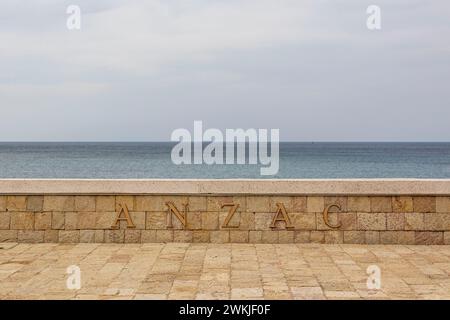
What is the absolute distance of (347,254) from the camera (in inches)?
308

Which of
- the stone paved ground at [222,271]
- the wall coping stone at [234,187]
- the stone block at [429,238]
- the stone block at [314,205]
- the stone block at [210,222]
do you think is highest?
the wall coping stone at [234,187]

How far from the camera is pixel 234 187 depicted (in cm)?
867

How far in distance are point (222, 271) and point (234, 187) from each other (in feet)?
7.29

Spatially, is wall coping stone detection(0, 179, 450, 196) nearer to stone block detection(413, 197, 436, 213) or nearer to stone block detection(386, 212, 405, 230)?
stone block detection(413, 197, 436, 213)

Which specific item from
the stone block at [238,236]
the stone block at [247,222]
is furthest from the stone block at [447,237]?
the stone block at [238,236]

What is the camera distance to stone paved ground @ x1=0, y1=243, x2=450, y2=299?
5738 mm

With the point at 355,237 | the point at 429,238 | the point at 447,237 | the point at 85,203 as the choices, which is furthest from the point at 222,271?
the point at 447,237

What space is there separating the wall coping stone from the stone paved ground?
964 mm

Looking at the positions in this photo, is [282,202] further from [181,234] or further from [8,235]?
[8,235]

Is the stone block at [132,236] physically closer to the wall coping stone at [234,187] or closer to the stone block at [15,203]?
the wall coping stone at [234,187]

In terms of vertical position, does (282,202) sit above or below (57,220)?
above

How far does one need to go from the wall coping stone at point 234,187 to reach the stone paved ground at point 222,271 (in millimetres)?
964

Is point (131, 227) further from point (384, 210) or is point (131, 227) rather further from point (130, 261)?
point (384, 210)

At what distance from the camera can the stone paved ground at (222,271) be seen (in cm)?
574
